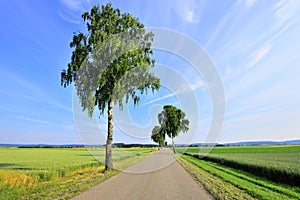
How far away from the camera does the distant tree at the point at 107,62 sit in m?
17.2

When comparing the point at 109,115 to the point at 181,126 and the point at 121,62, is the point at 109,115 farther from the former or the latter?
the point at 181,126

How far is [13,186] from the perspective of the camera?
1016 centimetres

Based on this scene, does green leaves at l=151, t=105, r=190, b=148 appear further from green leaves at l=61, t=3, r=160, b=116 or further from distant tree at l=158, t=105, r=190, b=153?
green leaves at l=61, t=3, r=160, b=116

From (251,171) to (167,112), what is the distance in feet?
152

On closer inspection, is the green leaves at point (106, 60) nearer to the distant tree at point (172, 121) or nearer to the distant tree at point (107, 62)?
the distant tree at point (107, 62)

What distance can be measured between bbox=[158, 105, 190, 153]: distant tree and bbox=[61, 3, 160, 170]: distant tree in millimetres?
43709

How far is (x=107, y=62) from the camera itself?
17531 mm

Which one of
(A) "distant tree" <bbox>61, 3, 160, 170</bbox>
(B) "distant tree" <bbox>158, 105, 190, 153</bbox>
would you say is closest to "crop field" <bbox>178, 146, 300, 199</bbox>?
(A) "distant tree" <bbox>61, 3, 160, 170</bbox>

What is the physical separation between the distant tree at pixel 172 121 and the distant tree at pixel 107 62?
43709 millimetres

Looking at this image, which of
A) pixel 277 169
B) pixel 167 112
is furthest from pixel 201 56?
pixel 167 112

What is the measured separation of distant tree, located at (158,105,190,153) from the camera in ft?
204

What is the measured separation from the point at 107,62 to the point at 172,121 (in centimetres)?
4608

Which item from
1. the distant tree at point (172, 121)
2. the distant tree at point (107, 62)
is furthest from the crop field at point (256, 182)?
the distant tree at point (172, 121)

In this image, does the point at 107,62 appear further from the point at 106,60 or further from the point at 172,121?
the point at 172,121
